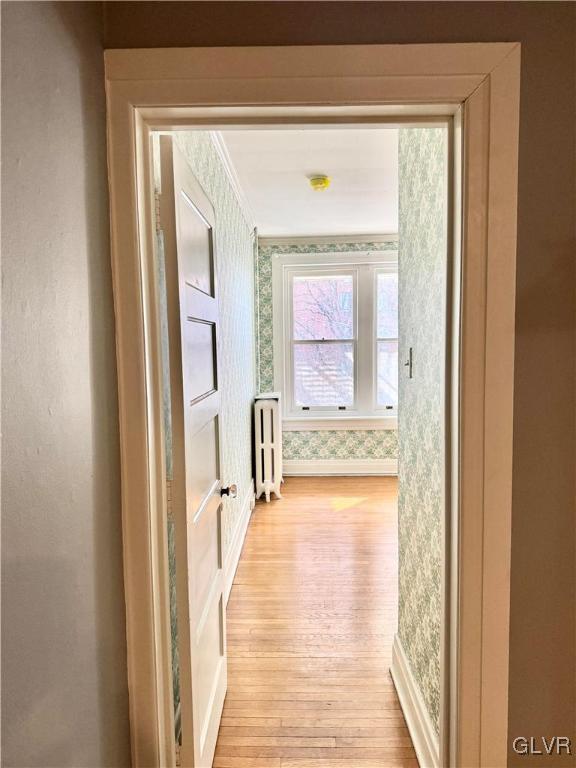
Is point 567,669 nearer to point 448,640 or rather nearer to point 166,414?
point 448,640

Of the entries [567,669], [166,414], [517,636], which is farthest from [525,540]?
[166,414]

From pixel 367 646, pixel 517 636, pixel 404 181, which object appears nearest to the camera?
pixel 517 636

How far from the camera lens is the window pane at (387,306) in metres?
5.36

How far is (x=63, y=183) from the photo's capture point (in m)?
0.93

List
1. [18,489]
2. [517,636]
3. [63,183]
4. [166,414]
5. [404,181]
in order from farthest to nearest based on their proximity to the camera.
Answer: [404,181] → [166,414] → [517,636] → [63,183] → [18,489]

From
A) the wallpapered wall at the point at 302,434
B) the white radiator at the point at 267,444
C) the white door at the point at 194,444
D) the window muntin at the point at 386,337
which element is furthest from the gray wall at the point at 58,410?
the window muntin at the point at 386,337

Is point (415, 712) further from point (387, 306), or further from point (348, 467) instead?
point (387, 306)

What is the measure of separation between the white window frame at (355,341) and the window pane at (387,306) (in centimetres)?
7

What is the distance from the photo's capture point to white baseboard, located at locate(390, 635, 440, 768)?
1.60 m

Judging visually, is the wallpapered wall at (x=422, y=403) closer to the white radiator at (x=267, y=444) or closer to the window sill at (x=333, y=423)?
the white radiator at (x=267, y=444)

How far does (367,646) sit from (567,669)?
130cm

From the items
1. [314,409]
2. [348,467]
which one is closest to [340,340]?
[314,409]

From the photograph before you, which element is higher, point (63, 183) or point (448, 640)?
point (63, 183)

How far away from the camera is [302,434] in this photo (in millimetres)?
5527
